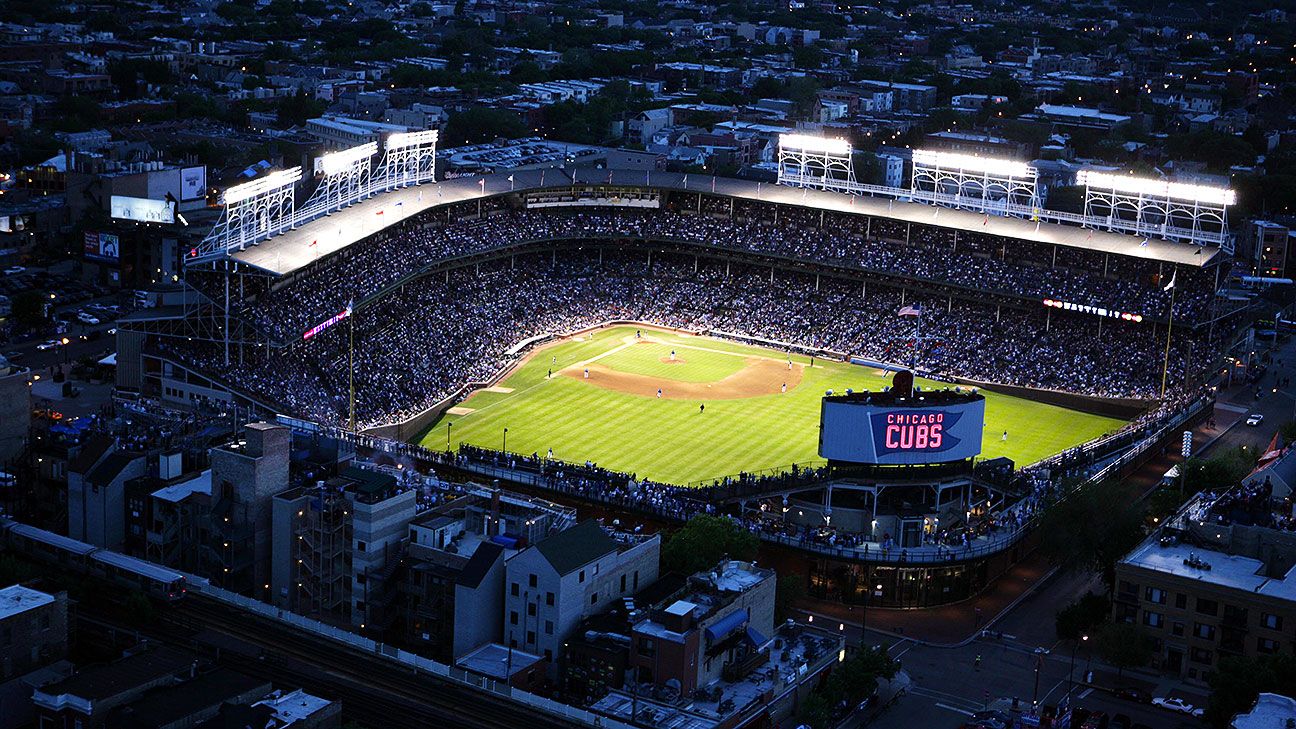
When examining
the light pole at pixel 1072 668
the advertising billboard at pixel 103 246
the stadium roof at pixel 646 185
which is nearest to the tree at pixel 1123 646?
the light pole at pixel 1072 668

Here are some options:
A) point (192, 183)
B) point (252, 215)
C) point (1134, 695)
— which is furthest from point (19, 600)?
point (192, 183)

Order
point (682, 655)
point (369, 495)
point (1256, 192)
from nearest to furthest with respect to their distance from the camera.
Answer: point (682, 655) → point (369, 495) → point (1256, 192)

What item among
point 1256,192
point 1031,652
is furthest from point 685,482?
point 1256,192

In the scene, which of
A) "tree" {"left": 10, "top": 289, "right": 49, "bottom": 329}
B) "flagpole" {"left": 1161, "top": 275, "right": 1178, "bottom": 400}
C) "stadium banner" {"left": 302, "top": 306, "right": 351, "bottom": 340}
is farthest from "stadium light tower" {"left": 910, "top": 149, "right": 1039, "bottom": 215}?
"tree" {"left": 10, "top": 289, "right": 49, "bottom": 329}

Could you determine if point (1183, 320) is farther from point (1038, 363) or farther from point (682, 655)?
point (682, 655)

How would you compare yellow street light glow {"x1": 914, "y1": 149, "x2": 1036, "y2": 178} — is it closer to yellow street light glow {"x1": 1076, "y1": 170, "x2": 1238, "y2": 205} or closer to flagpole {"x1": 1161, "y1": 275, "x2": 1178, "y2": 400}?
yellow street light glow {"x1": 1076, "y1": 170, "x2": 1238, "y2": 205}
